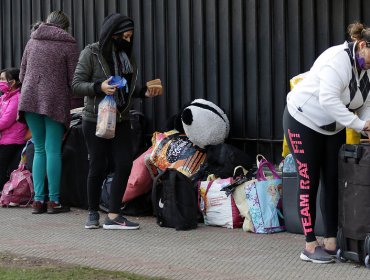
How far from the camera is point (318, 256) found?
5.86m

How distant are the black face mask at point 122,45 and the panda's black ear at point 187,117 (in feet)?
2.81

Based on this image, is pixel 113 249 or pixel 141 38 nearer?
pixel 113 249

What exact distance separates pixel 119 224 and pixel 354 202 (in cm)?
242

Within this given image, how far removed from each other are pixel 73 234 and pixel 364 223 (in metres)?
2.70

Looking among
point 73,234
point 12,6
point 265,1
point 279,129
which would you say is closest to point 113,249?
point 73,234

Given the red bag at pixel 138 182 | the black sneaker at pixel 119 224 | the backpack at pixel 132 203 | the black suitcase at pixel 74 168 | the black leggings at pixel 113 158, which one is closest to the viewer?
the black leggings at pixel 113 158

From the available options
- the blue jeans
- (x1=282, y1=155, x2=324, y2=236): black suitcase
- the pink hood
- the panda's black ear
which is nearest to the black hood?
the panda's black ear

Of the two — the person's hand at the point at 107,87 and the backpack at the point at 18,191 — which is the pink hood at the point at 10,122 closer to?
the backpack at the point at 18,191

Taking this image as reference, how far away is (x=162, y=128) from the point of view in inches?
344

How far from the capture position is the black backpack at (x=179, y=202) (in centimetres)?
729

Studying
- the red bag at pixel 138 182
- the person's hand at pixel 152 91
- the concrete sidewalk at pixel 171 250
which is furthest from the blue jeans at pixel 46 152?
the person's hand at pixel 152 91

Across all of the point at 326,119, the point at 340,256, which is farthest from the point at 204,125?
the point at 340,256

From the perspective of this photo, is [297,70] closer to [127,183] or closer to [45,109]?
[127,183]

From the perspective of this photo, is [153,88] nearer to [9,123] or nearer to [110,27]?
[110,27]
